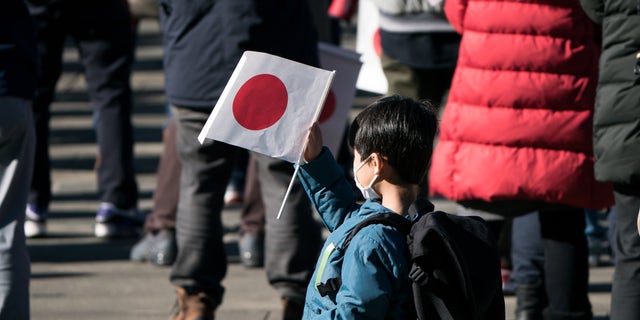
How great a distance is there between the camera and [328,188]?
3.54 m

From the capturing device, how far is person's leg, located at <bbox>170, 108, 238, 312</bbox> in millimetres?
5051

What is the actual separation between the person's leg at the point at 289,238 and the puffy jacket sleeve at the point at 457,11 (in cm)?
81

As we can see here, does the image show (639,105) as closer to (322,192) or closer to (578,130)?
(578,130)

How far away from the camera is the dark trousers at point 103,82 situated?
693 centimetres

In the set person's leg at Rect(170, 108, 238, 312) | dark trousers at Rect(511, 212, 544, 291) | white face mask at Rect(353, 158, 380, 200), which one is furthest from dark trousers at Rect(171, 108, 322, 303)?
white face mask at Rect(353, 158, 380, 200)

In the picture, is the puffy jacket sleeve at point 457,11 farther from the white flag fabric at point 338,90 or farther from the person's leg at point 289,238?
the person's leg at point 289,238

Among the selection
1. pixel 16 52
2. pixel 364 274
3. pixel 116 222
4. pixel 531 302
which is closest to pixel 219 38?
pixel 16 52

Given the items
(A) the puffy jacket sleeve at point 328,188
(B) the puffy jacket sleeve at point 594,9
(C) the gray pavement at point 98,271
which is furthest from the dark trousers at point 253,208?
(A) the puffy jacket sleeve at point 328,188

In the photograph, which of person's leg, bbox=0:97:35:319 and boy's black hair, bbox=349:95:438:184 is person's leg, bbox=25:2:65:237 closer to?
person's leg, bbox=0:97:35:319

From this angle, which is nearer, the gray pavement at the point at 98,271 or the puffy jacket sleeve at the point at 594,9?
the puffy jacket sleeve at the point at 594,9

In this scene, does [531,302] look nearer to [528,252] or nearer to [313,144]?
[528,252]

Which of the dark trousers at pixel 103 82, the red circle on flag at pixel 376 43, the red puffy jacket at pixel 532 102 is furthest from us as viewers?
the dark trousers at pixel 103 82

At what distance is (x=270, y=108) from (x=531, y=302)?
81.0 inches

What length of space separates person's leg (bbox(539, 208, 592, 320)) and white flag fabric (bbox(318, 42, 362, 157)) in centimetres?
92
